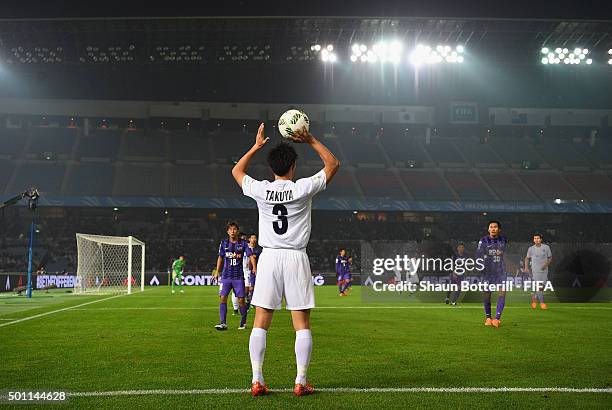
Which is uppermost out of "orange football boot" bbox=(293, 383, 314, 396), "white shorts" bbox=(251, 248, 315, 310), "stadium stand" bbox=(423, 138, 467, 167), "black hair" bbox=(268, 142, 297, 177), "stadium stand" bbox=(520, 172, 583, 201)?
"stadium stand" bbox=(423, 138, 467, 167)

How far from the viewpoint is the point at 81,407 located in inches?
216

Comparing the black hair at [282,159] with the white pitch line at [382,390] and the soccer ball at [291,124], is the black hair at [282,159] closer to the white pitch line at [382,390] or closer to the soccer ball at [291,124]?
the soccer ball at [291,124]

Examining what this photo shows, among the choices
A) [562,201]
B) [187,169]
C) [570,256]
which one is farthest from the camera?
[187,169]

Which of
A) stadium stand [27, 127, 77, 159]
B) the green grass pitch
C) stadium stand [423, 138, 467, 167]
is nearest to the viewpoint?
the green grass pitch

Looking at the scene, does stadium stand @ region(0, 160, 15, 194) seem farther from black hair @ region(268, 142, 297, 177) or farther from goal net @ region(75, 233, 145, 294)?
black hair @ region(268, 142, 297, 177)

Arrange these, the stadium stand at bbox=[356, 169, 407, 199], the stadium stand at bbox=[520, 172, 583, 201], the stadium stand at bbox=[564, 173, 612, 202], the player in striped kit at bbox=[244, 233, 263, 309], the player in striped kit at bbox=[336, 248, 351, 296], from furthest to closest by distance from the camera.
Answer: the stadium stand at bbox=[564, 173, 612, 202] < the stadium stand at bbox=[520, 172, 583, 201] < the stadium stand at bbox=[356, 169, 407, 199] < the player in striped kit at bbox=[336, 248, 351, 296] < the player in striped kit at bbox=[244, 233, 263, 309]

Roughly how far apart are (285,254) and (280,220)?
34cm

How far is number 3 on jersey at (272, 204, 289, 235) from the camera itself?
20.2 ft

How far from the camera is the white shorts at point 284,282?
6016mm

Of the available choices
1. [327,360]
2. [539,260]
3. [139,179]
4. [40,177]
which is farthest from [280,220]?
[40,177]

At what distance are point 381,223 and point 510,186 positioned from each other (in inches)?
419

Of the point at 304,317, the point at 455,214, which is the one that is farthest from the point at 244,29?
the point at 304,317

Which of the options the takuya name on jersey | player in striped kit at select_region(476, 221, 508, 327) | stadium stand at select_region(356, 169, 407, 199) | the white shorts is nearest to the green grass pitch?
player in striped kit at select_region(476, 221, 508, 327)

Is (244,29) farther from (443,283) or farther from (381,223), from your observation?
(443,283)
